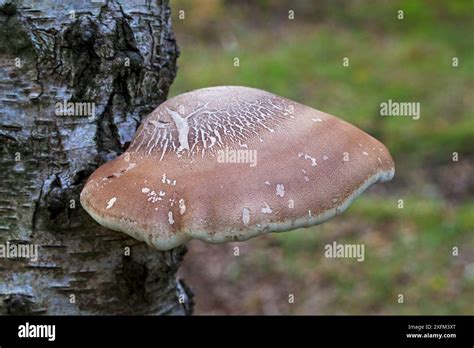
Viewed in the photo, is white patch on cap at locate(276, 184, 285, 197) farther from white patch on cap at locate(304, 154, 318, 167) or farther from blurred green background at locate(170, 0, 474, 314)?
blurred green background at locate(170, 0, 474, 314)

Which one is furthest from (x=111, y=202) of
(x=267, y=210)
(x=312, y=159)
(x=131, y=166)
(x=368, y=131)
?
(x=368, y=131)

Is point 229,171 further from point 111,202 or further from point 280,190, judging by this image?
point 111,202

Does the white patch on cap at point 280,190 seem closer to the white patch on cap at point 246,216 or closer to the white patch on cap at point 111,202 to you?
the white patch on cap at point 246,216

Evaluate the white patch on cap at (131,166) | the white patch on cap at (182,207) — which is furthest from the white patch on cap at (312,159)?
the white patch on cap at (131,166)

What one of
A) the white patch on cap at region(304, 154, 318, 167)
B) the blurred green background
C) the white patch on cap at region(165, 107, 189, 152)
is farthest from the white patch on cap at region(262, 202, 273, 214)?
the blurred green background
